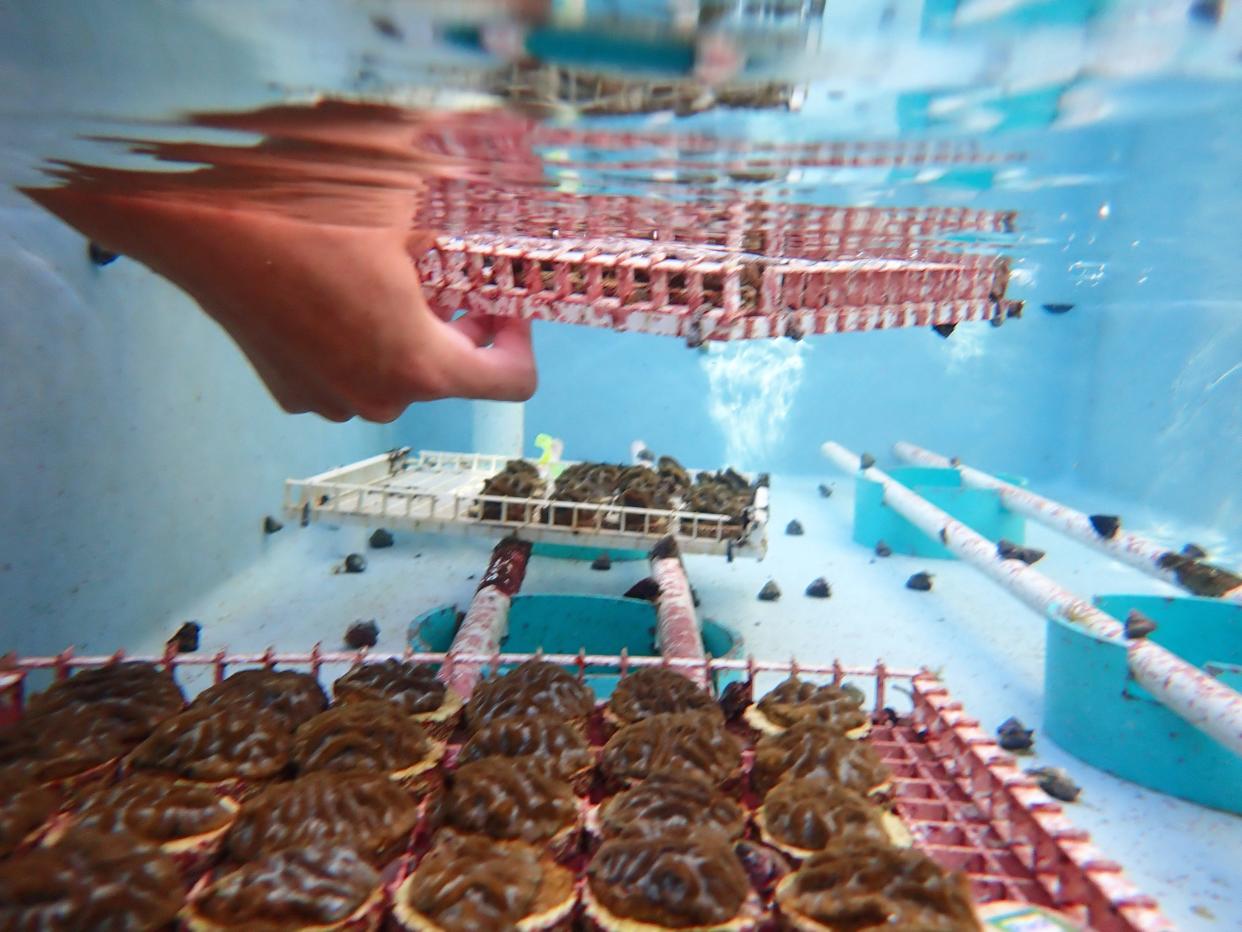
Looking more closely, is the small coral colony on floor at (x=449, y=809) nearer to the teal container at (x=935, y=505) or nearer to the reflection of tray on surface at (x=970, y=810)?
the reflection of tray on surface at (x=970, y=810)

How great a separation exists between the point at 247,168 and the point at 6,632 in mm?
3962

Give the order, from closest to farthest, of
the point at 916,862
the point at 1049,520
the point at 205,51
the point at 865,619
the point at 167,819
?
1. the point at 916,862
2. the point at 167,819
3. the point at 205,51
4. the point at 865,619
5. the point at 1049,520

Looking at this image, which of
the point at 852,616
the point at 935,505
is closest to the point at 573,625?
the point at 852,616

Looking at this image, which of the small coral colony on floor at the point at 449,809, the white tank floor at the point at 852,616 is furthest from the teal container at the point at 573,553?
the small coral colony on floor at the point at 449,809

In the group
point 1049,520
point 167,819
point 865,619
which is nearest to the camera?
point 167,819

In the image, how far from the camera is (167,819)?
3.03 m

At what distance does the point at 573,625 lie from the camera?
9297 millimetres

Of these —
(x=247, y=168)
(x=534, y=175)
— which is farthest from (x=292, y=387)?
(x=534, y=175)

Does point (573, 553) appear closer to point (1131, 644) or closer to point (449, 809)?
point (1131, 644)

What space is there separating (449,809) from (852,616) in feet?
23.9

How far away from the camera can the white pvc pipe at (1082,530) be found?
8555 mm

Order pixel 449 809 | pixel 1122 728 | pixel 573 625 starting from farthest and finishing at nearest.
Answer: pixel 573 625 → pixel 1122 728 → pixel 449 809

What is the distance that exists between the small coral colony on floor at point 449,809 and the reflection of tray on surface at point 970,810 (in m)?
0.17

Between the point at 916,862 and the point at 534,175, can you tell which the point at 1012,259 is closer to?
the point at 534,175
